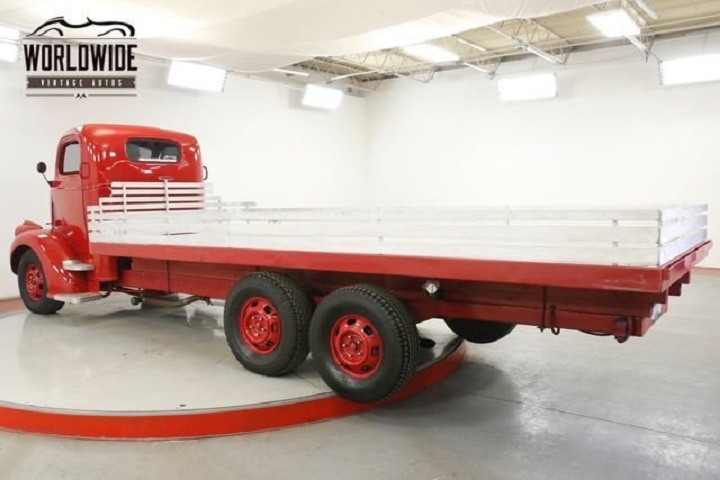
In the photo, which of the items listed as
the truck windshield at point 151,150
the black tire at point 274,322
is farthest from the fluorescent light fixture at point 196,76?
the black tire at point 274,322

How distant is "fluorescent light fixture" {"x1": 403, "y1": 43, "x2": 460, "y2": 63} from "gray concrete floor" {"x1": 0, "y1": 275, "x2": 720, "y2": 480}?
712 centimetres

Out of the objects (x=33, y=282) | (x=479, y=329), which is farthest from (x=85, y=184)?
(x=479, y=329)

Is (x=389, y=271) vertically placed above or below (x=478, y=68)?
below

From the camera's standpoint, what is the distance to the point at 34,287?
20.0ft

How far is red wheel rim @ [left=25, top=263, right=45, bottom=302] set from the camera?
19.8ft

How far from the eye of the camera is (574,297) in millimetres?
3016

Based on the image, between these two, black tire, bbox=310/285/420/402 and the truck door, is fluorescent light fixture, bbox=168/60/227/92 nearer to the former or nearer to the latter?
the truck door

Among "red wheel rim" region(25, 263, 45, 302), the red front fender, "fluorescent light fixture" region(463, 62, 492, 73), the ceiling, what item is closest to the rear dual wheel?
the red front fender

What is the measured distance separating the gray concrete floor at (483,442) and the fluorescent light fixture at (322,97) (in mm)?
8542

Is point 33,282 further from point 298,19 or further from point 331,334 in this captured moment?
point 331,334

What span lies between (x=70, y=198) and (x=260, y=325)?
312 cm

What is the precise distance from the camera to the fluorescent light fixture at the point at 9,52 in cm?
732

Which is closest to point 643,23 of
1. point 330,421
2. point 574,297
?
point 574,297

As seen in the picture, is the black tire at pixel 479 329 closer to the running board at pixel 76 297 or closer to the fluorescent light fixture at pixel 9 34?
the running board at pixel 76 297
